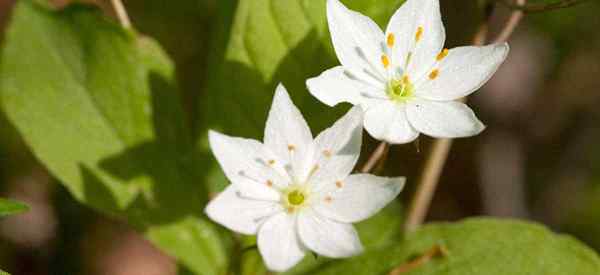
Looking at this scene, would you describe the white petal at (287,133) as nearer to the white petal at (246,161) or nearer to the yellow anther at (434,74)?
the white petal at (246,161)

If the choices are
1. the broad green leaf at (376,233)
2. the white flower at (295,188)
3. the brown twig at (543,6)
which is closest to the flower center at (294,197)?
the white flower at (295,188)

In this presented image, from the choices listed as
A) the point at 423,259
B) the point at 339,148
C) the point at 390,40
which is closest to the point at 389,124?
the point at 339,148

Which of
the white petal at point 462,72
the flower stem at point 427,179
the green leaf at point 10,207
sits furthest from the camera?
the flower stem at point 427,179

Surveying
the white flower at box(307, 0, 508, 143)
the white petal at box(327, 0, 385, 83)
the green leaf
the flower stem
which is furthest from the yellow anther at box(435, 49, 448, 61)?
the green leaf

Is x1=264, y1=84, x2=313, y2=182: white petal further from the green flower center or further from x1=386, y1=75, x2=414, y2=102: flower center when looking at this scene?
x1=386, y1=75, x2=414, y2=102: flower center

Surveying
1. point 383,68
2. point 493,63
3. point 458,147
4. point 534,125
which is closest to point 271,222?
point 383,68

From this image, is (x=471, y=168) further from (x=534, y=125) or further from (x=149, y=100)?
(x=149, y=100)
